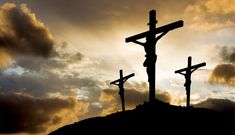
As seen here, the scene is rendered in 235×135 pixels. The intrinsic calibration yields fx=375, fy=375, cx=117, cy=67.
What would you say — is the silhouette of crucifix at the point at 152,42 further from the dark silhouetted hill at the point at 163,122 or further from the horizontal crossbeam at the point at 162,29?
the dark silhouetted hill at the point at 163,122

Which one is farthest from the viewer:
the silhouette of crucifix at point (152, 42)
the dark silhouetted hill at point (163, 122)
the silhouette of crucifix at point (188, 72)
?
the silhouette of crucifix at point (188, 72)

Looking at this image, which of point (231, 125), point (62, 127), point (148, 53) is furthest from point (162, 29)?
point (62, 127)

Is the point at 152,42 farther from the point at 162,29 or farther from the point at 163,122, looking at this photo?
the point at 163,122

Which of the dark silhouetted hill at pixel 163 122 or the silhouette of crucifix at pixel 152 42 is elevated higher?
the silhouette of crucifix at pixel 152 42

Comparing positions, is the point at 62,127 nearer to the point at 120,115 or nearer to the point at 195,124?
the point at 120,115

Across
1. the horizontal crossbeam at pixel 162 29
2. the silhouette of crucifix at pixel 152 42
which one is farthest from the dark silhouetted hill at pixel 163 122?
the horizontal crossbeam at pixel 162 29

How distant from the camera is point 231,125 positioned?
2302 centimetres

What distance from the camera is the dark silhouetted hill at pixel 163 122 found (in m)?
20.5

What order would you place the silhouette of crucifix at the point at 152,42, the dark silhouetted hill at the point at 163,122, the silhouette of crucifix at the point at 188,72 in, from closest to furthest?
the dark silhouetted hill at the point at 163,122
the silhouette of crucifix at the point at 152,42
the silhouette of crucifix at the point at 188,72

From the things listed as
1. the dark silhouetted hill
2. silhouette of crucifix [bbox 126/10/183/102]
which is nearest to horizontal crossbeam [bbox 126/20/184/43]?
silhouette of crucifix [bbox 126/10/183/102]

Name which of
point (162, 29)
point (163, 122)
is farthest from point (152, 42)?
point (163, 122)

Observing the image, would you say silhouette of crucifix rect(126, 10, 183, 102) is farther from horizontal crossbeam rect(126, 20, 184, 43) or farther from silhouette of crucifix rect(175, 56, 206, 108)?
silhouette of crucifix rect(175, 56, 206, 108)

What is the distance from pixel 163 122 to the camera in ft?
68.7

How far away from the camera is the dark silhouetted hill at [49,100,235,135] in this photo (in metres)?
20.5
